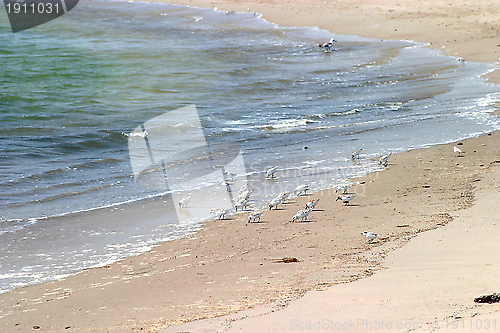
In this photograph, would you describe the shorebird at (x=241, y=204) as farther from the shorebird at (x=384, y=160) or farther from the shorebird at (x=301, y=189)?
the shorebird at (x=384, y=160)

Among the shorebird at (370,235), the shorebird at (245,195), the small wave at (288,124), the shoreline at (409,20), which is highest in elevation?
the shoreline at (409,20)

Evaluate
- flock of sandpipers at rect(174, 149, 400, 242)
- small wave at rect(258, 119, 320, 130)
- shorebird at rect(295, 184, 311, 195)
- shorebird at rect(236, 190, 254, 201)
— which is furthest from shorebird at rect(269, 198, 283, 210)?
small wave at rect(258, 119, 320, 130)

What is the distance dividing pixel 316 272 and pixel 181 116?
39.3 ft

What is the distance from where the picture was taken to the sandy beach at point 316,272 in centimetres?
441

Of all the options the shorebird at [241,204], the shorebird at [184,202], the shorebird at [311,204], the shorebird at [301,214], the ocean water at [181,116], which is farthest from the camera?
the shorebird at [184,202]

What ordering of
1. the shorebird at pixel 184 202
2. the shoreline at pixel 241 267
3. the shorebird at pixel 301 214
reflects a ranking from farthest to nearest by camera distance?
the shorebird at pixel 184 202 < the shorebird at pixel 301 214 < the shoreline at pixel 241 267

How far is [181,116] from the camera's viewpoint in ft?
54.9

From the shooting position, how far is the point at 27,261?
678cm

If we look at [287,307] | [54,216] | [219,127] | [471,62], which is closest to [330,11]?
[471,62]

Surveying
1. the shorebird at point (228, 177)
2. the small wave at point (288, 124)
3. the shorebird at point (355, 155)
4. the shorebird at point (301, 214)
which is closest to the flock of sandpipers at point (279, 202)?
the shorebird at point (301, 214)

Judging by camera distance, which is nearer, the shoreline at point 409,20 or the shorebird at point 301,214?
the shorebird at point 301,214

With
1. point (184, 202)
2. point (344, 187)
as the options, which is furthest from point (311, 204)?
point (184, 202)

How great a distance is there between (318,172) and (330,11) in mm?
26904

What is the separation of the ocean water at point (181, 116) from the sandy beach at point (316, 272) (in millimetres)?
736
